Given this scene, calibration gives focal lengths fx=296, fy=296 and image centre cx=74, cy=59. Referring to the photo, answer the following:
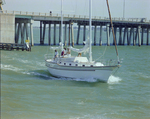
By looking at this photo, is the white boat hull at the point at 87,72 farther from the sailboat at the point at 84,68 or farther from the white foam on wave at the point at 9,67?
the white foam on wave at the point at 9,67

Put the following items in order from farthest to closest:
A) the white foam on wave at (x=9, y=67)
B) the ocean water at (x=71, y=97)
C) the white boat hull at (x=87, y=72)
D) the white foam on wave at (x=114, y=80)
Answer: the white foam on wave at (x=9, y=67), the white foam on wave at (x=114, y=80), the white boat hull at (x=87, y=72), the ocean water at (x=71, y=97)

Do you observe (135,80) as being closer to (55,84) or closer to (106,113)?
(55,84)

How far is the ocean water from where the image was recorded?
18188mm

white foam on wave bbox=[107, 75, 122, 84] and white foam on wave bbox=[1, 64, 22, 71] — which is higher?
white foam on wave bbox=[1, 64, 22, 71]

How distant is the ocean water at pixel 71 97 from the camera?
18.2 m

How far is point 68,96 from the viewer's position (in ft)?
72.5

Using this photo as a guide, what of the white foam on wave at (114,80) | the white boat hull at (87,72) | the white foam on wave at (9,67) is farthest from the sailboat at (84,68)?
the white foam on wave at (9,67)

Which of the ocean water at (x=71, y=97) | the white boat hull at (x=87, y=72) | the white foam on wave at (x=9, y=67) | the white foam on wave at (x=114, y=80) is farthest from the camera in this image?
the white foam on wave at (x=9, y=67)

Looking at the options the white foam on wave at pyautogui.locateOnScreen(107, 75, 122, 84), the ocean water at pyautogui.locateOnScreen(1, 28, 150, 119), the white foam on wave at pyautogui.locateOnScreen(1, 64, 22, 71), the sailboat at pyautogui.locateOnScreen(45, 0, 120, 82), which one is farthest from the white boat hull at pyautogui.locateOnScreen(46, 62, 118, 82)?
the white foam on wave at pyautogui.locateOnScreen(1, 64, 22, 71)

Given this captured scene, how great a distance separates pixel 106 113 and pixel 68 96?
14.3ft

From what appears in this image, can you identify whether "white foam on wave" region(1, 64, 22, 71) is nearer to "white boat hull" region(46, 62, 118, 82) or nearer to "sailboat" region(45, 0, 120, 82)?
"sailboat" region(45, 0, 120, 82)

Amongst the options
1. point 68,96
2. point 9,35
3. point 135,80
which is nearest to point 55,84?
point 68,96

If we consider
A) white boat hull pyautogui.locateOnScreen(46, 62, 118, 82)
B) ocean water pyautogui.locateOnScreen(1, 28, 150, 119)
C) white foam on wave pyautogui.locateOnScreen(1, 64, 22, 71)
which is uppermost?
white boat hull pyautogui.locateOnScreen(46, 62, 118, 82)

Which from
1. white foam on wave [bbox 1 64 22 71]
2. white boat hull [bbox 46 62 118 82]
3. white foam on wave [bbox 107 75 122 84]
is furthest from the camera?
white foam on wave [bbox 1 64 22 71]
